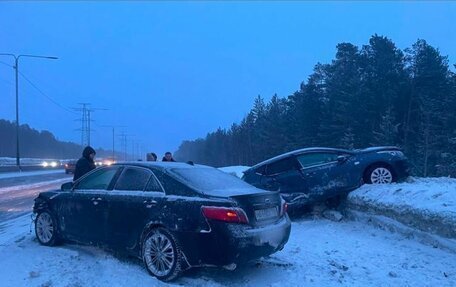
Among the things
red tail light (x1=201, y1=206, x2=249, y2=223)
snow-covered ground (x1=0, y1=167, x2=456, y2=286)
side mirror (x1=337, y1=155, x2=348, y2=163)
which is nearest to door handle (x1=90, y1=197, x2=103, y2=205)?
snow-covered ground (x1=0, y1=167, x2=456, y2=286)

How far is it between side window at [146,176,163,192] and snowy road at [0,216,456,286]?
1125 mm

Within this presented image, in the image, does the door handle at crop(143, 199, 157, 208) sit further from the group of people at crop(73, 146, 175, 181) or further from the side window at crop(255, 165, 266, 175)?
the side window at crop(255, 165, 266, 175)

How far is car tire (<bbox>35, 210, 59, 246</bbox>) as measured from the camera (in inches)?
325

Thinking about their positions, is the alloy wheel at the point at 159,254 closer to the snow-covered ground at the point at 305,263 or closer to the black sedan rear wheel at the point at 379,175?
the snow-covered ground at the point at 305,263

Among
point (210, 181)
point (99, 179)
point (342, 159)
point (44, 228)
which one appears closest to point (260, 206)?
point (210, 181)

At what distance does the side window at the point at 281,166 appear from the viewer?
12.1m

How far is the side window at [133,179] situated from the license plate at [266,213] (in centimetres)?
171

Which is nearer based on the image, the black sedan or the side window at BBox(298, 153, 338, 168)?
the black sedan

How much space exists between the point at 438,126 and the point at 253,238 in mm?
41361

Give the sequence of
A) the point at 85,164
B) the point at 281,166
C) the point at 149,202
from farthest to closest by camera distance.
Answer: the point at 281,166
the point at 85,164
the point at 149,202

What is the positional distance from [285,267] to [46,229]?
4201 millimetres

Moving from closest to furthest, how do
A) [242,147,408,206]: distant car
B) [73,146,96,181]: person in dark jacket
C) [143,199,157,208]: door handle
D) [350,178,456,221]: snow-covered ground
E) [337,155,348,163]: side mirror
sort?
[143,199,157,208]: door handle, [350,178,456,221]: snow-covered ground, [73,146,96,181]: person in dark jacket, [242,147,408,206]: distant car, [337,155,348,163]: side mirror

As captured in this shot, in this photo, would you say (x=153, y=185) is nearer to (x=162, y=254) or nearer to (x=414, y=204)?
(x=162, y=254)

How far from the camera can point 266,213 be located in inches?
257
